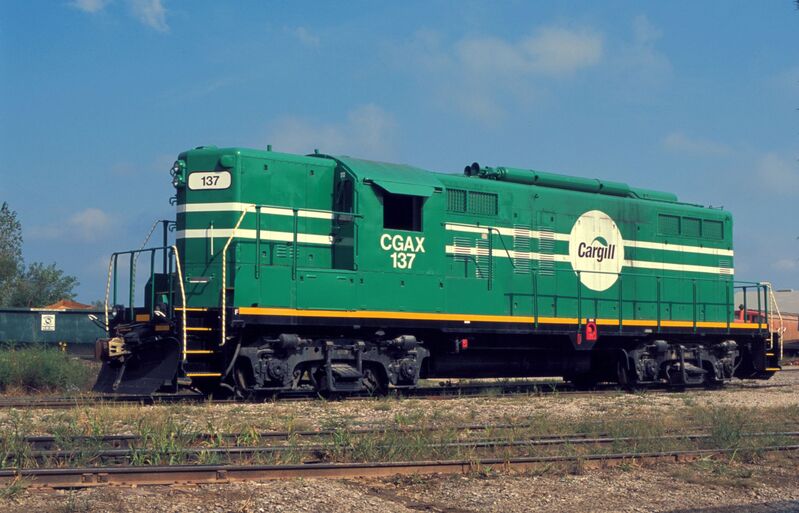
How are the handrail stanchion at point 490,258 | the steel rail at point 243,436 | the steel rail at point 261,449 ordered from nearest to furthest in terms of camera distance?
the steel rail at point 261,449 < the steel rail at point 243,436 < the handrail stanchion at point 490,258

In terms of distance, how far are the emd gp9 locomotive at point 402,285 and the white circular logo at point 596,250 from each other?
Result: 0.03 meters

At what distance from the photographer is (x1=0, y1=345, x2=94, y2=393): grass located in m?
16.5

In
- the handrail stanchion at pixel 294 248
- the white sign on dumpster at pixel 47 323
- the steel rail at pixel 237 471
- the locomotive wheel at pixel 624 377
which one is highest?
the handrail stanchion at pixel 294 248

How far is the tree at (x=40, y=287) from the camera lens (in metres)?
65.3

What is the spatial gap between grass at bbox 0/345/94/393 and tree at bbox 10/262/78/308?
51407mm

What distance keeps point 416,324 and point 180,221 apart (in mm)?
3861

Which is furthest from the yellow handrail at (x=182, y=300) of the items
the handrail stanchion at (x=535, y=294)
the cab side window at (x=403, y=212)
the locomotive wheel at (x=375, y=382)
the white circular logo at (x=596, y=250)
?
the white circular logo at (x=596, y=250)

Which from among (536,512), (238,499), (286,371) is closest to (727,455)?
(536,512)

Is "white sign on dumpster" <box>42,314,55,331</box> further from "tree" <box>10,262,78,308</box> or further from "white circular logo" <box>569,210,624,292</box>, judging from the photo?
"tree" <box>10,262,78,308</box>

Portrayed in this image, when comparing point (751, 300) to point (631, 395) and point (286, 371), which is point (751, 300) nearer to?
point (631, 395)

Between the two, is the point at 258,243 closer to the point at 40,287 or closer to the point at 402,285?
the point at 402,285

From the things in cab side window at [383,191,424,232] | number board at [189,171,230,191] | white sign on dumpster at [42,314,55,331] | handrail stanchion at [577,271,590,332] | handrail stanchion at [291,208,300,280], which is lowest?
white sign on dumpster at [42,314,55,331]

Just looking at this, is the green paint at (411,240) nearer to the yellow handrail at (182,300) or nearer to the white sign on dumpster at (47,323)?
the yellow handrail at (182,300)

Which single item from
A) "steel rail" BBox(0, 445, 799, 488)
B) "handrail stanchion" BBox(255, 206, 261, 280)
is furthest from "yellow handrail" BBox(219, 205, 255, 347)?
"steel rail" BBox(0, 445, 799, 488)
